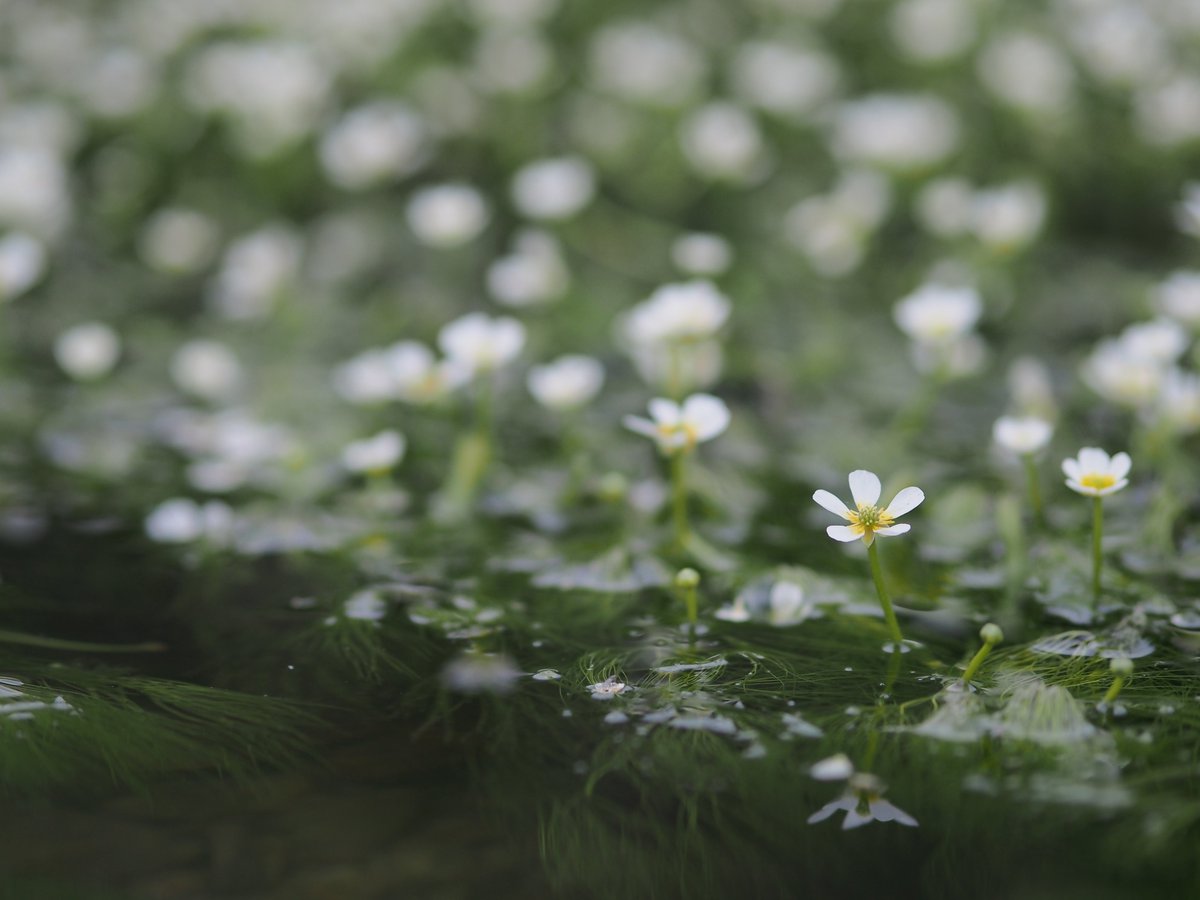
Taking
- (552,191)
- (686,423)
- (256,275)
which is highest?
(552,191)

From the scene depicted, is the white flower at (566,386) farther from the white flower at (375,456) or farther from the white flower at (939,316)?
the white flower at (939,316)

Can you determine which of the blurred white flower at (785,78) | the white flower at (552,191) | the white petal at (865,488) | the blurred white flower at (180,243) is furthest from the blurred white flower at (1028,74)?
the blurred white flower at (180,243)

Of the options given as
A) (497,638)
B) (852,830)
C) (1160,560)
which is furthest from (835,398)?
(852,830)

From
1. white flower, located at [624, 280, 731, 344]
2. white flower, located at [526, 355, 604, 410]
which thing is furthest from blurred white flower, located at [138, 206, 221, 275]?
white flower, located at [624, 280, 731, 344]

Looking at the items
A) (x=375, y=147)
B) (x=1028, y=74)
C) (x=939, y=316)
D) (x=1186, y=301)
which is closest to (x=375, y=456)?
(x=939, y=316)

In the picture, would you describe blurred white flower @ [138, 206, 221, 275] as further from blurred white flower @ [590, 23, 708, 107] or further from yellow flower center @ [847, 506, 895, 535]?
yellow flower center @ [847, 506, 895, 535]

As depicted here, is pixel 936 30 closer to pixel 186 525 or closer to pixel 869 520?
pixel 869 520
